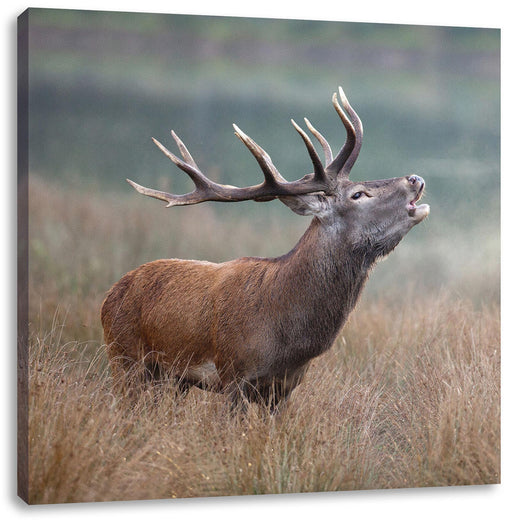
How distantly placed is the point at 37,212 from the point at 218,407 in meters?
1.33

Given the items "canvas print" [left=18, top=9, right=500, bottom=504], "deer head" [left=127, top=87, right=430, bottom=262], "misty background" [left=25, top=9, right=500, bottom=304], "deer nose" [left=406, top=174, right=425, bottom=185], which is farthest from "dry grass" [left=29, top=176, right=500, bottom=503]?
"deer nose" [left=406, top=174, right=425, bottom=185]

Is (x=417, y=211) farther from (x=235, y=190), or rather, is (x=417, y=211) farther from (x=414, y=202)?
(x=235, y=190)

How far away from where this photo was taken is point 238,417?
475 centimetres

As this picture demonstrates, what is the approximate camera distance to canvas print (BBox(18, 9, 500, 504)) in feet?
15.5

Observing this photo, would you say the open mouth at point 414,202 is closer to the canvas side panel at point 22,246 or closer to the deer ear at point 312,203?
the deer ear at point 312,203

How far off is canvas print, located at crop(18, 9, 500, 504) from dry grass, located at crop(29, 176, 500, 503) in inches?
0.6

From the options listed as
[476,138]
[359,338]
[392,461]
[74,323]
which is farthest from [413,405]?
[74,323]

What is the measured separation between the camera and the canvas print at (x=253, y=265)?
15.5 ft

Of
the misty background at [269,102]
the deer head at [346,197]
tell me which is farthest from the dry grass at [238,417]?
the deer head at [346,197]

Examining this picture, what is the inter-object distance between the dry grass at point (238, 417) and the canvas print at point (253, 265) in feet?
0.05

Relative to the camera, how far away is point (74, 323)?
19.0 feet

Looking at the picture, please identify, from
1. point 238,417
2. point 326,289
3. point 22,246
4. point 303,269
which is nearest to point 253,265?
point 303,269

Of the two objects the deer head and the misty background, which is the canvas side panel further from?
the deer head

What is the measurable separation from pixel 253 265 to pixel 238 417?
0.83m
